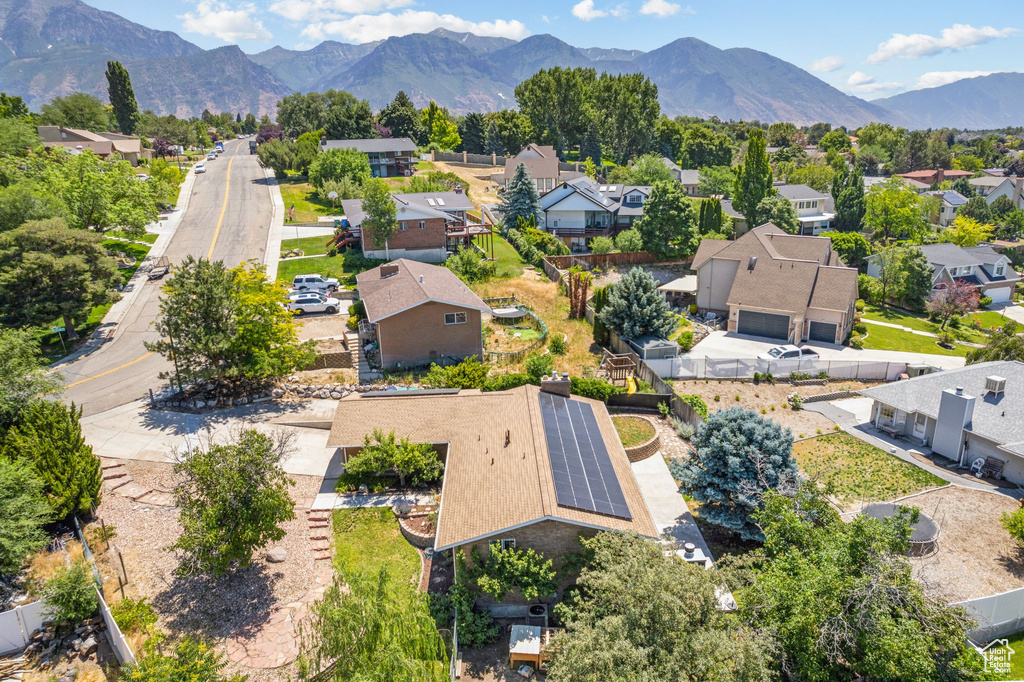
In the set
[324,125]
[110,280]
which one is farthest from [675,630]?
[324,125]

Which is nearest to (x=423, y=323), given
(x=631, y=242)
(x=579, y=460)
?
(x=579, y=460)

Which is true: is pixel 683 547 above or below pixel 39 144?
below

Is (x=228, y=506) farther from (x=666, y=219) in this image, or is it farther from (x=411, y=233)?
(x=666, y=219)

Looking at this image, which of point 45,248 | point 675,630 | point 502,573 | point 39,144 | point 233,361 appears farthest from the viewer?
point 39,144

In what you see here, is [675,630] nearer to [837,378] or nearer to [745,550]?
[745,550]

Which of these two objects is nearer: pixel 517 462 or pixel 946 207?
pixel 517 462

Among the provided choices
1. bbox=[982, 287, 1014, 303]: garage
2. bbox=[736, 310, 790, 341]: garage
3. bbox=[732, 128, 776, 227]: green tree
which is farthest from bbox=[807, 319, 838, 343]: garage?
bbox=[982, 287, 1014, 303]: garage
